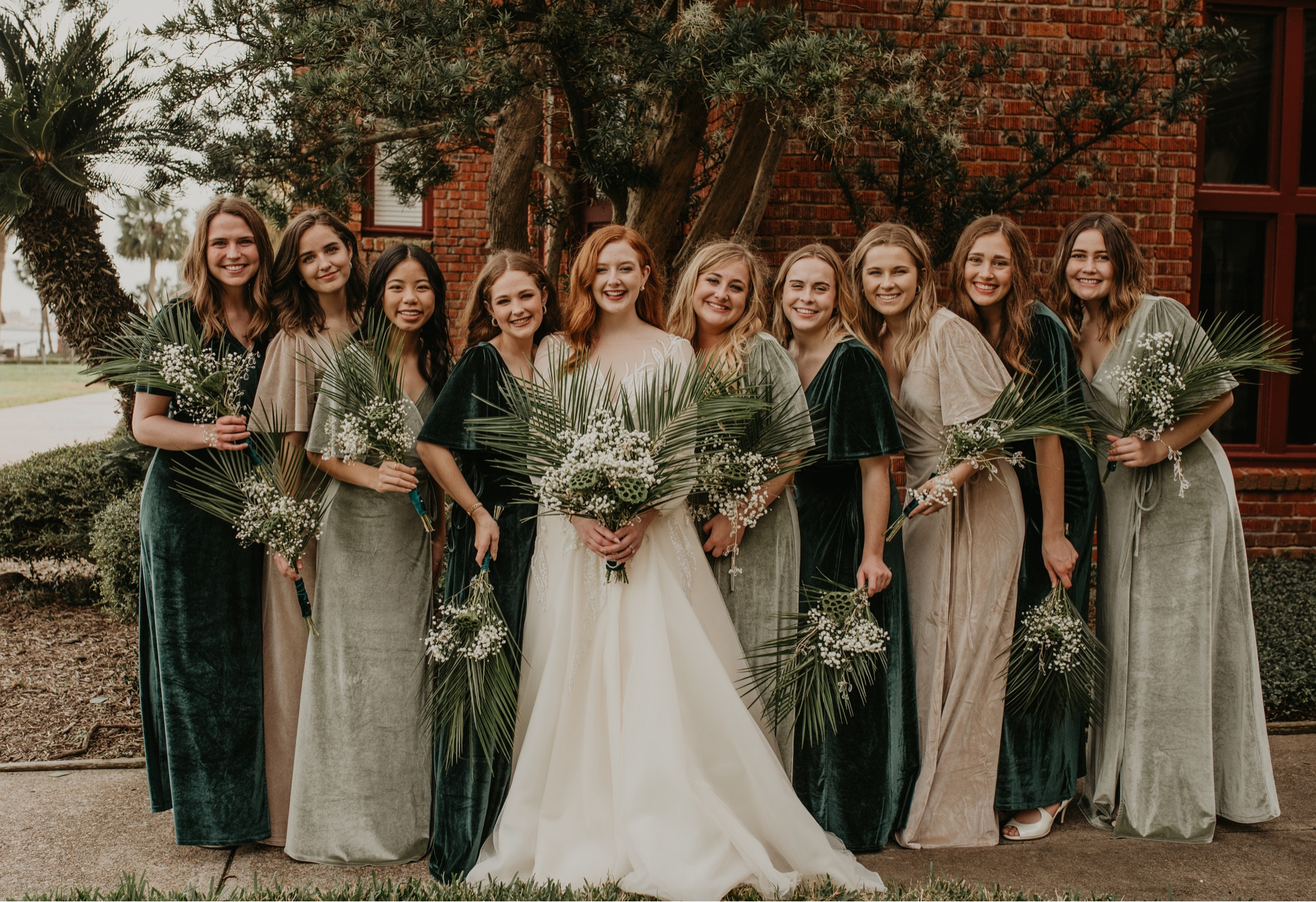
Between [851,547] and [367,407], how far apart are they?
1867 mm

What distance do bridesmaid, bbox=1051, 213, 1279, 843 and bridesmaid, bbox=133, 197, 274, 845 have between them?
330 centimetres

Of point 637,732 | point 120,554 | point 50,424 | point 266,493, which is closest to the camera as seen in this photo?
point 637,732

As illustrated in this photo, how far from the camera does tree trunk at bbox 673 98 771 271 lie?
17.5 feet

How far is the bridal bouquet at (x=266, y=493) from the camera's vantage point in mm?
Result: 3510

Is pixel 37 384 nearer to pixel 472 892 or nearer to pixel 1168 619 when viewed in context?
pixel 472 892

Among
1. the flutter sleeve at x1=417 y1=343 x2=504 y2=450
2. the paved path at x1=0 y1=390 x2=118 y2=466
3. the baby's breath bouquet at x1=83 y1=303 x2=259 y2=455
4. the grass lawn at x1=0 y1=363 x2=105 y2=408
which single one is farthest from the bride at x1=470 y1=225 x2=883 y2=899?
the grass lawn at x1=0 y1=363 x2=105 y2=408

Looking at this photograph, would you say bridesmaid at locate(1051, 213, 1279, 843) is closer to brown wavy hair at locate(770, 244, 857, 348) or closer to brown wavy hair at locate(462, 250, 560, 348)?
brown wavy hair at locate(770, 244, 857, 348)

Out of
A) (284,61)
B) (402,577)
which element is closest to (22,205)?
(284,61)

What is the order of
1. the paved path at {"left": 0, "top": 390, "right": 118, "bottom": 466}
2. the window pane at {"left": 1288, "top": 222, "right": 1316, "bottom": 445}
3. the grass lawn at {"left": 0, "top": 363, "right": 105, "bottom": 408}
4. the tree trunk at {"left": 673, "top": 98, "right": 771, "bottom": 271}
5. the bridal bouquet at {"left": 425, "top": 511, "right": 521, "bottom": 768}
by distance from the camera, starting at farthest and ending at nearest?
the grass lawn at {"left": 0, "top": 363, "right": 105, "bottom": 408} < the paved path at {"left": 0, "top": 390, "right": 118, "bottom": 466} < the window pane at {"left": 1288, "top": 222, "right": 1316, "bottom": 445} < the tree trunk at {"left": 673, "top": 98, "right": 771, "bottom": 271} < the bridal bouquet at {"left": 425, "top": 511, "right": 521, "bottom": 768}

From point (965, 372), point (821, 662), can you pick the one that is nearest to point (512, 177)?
point (965, 372)

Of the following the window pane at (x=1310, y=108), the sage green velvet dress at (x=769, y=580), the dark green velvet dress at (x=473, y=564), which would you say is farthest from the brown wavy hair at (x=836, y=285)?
the window pane at (x=1310, y=108)

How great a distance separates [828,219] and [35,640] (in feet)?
20.0

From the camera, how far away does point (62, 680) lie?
19.0 feet

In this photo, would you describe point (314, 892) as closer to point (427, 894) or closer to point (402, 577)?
point (427, 894)
